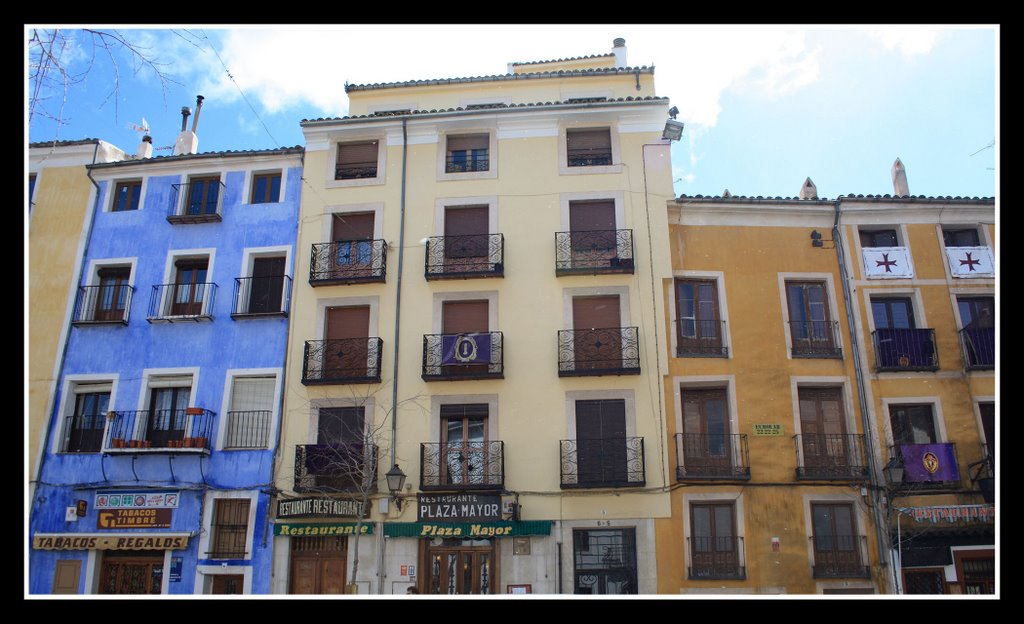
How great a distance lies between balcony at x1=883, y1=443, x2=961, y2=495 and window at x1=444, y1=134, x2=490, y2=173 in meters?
12.9

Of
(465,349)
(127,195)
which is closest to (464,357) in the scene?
(465,349)

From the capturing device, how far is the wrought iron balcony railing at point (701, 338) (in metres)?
18.8

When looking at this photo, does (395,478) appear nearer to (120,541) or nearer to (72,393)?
(120,541)

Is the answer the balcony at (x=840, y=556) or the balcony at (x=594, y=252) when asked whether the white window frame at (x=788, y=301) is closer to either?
the balcony at (x=594, y=252)

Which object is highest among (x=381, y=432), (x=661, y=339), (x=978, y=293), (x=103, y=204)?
(x=103, y=204)

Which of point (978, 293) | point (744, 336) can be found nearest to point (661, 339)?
point (744, 336)

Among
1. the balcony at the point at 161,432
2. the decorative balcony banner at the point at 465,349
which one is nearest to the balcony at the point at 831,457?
the decorative balcony banner at the point at 465,349

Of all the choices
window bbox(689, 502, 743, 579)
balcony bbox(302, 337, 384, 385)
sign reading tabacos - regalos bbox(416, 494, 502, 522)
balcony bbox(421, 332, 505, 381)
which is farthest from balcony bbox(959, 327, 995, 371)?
balcony bbox(302, 337, 384, 385)

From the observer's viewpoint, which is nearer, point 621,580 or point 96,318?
point 621,580

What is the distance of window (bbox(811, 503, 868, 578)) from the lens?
56.0 ft

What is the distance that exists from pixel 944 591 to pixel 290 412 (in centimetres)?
1579

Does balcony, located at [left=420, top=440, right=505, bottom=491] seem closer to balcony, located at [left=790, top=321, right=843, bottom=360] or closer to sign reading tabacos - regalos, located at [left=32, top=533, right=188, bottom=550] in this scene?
sign reading tabacos - regalos, located at [left=32, top=533, right=188, bottom=550]
